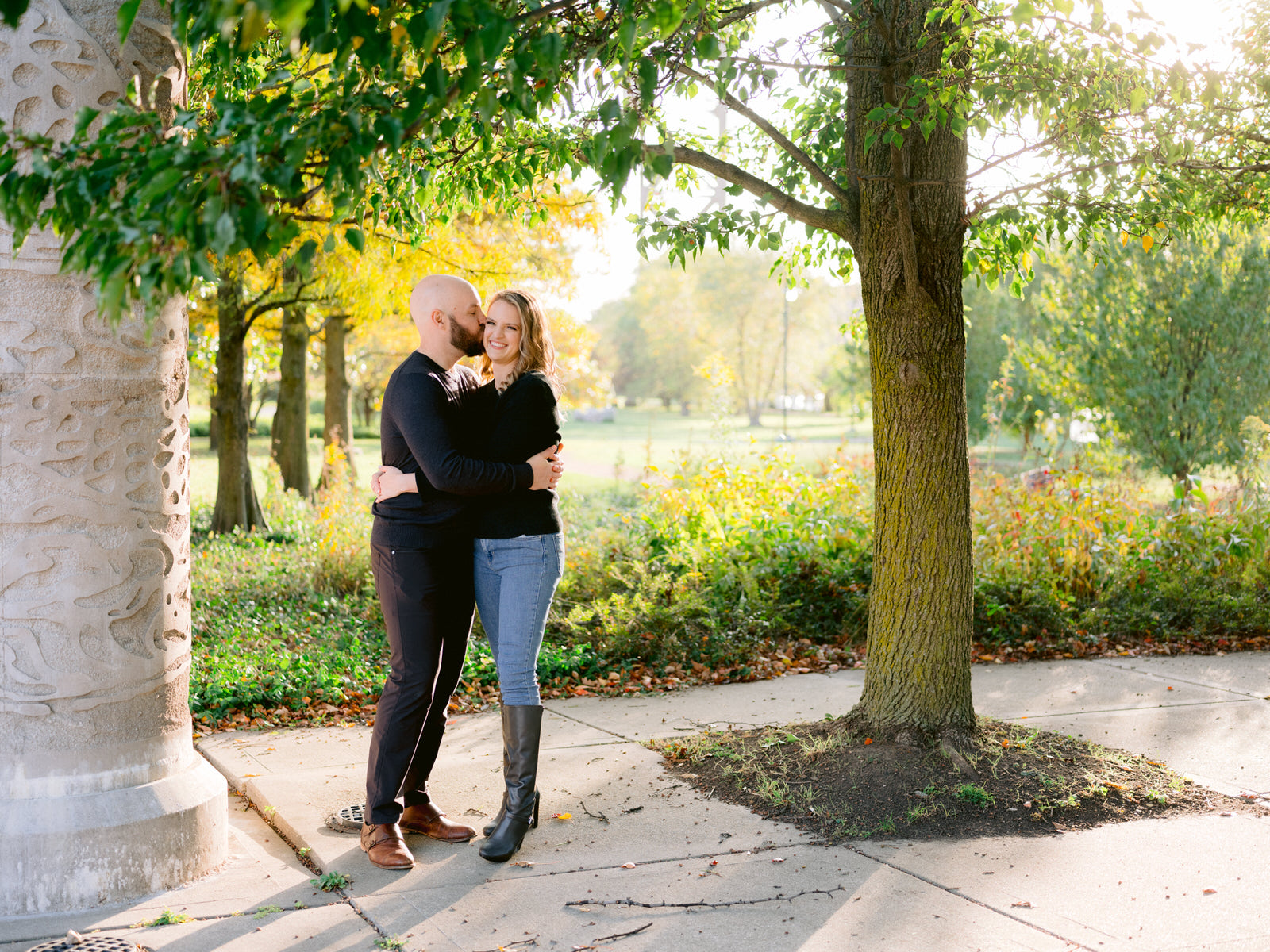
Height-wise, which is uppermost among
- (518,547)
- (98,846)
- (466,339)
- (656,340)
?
(656,340)

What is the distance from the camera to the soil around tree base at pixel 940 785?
4078 mm

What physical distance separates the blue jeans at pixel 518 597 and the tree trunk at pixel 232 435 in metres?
10.0

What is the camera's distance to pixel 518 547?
390 centimetres

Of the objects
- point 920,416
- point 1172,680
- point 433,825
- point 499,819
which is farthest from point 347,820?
point 1172,680

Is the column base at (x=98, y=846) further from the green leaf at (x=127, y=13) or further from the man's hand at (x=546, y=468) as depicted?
the green leaf at (x=127, y=13)

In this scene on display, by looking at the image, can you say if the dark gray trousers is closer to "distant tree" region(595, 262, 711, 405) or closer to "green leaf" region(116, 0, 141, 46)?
"green leaf" region(116, 0, 141, 46)

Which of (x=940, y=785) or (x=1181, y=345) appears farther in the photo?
(x=1181, y=345)

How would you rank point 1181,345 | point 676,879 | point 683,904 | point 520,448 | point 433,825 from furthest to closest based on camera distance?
point 1181,345 < point 433,825 < point 520,448 < point 676,879 < point 683,904

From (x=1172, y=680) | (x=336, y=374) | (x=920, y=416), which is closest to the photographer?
(x=920, y=416)

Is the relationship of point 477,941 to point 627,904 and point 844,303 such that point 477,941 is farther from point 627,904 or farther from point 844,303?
point 844,303

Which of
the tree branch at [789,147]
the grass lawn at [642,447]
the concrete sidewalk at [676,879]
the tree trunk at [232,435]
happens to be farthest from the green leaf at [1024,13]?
the tree trunk at [232,435]

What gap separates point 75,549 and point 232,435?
1024 centimetres

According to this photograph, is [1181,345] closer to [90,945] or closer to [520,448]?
[520,448]

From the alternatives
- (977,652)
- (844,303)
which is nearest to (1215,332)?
(977,652)
